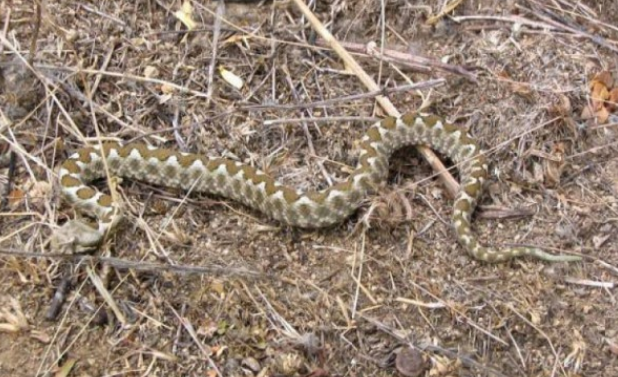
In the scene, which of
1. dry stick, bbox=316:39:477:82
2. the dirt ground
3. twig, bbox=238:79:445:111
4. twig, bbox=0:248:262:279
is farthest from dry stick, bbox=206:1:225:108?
twig, bbox=0:248:262:279

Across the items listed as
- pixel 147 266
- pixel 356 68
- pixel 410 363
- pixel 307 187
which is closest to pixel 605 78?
pixel 356 68

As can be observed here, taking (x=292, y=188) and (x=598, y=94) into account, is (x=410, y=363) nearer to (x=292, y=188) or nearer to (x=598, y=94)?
(x=292, y=188)

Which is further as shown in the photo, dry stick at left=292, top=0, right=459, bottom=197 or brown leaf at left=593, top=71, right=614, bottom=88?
dry stick at left=292, top=0, right=459, bottom=197

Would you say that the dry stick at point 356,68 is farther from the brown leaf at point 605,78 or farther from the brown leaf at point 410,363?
the brown leaf at point 410,363

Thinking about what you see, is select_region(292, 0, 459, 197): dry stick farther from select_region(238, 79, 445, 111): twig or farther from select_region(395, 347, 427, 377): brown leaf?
select_region(395, 347, 427, 377): brown leaf

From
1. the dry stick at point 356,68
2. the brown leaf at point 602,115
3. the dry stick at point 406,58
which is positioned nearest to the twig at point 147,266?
the dry stick at point 356,68

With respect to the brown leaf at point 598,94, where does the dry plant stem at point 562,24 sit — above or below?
above
